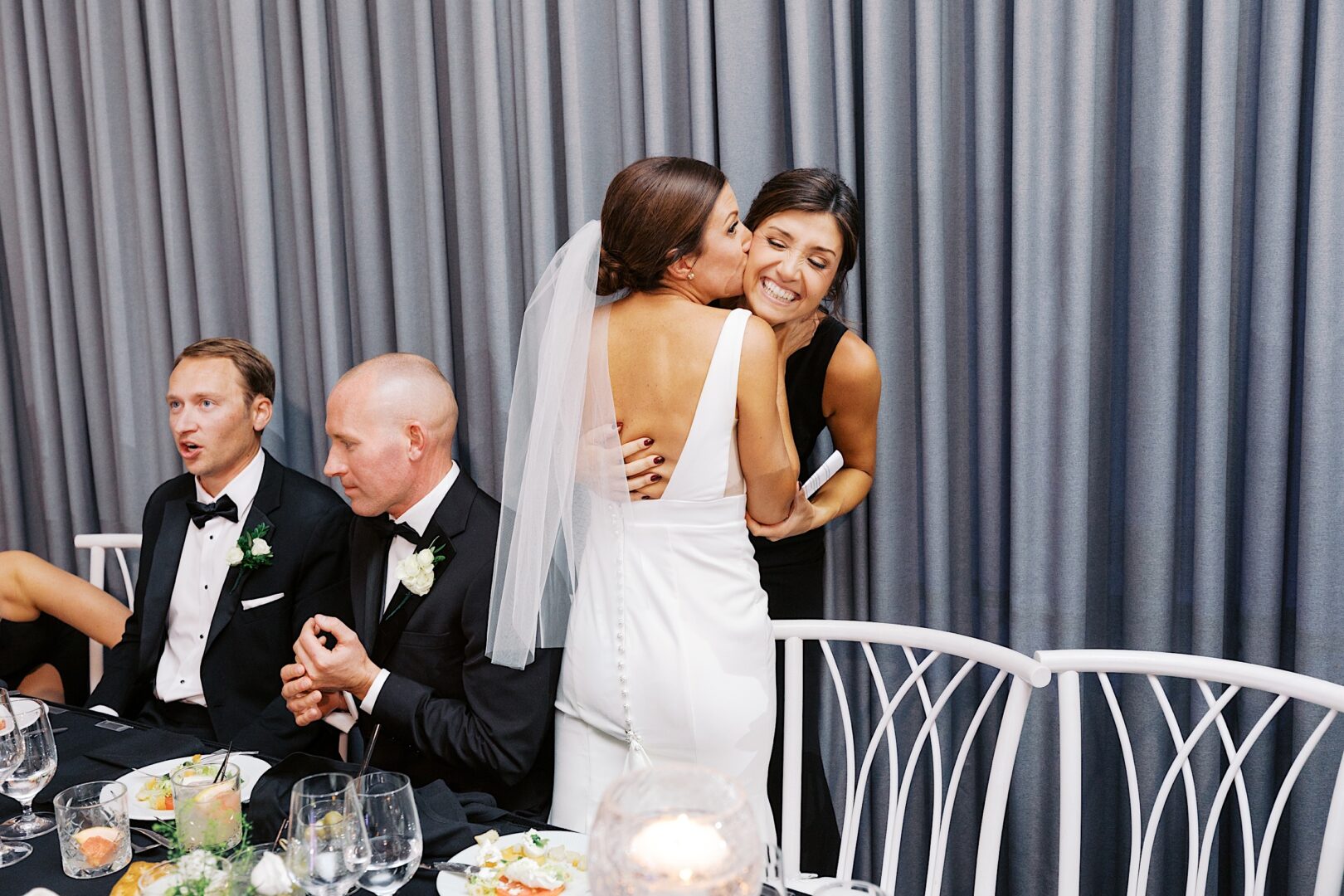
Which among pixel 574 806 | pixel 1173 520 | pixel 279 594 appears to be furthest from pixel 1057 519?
pixel 279 594

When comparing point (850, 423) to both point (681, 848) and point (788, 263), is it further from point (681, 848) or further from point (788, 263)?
point (681, 848)

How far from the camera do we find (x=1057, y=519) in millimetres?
2273

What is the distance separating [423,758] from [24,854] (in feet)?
2.46

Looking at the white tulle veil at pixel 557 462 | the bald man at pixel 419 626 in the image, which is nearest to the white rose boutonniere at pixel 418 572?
the bald man at pixel 419 626

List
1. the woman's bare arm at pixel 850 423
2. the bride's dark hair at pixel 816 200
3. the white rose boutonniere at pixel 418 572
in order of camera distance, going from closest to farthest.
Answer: the white rose boutonniere at pixel 418 572, the bride's dark hair at pixel 816 200, the woman's bare arm at pixel 850 423

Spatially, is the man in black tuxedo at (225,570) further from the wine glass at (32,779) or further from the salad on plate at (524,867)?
the salad on plate at (524,867)

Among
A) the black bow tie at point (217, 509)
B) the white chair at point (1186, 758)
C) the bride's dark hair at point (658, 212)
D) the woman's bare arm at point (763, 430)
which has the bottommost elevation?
the white chair at point (1186, 758)

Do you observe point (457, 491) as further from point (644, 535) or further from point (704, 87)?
point (704, 87)

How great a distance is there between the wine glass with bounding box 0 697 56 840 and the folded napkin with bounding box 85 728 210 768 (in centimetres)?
20

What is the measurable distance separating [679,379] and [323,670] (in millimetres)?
853

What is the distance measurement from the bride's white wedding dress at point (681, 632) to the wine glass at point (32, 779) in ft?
2.85

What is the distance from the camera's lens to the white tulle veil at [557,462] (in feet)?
6.52

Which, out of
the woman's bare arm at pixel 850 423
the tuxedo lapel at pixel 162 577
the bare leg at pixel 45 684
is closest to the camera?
the woman's bare arm at pixel 850 423

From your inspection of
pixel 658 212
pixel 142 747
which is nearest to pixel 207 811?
pixel 142 747
